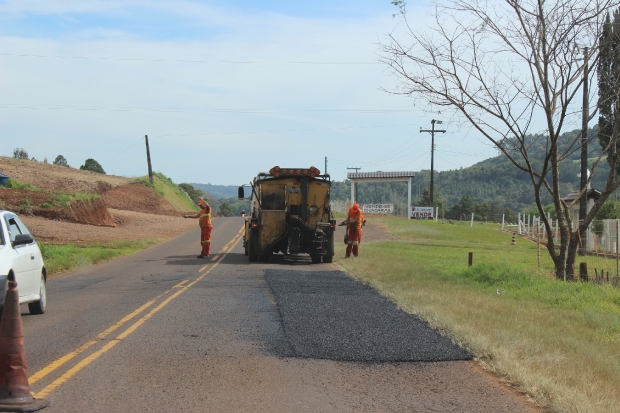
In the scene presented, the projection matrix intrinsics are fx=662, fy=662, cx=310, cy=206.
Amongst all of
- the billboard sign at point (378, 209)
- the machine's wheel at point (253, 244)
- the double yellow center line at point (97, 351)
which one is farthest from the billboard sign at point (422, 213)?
the double yellow center line at point (97, 351)

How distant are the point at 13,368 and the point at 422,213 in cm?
6482

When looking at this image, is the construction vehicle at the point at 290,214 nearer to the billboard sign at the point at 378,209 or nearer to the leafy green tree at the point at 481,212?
the billboard sign at the point at 378,209

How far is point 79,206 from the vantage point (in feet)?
133

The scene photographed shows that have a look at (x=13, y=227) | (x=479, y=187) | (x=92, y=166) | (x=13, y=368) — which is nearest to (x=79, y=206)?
(x=13, y=227)

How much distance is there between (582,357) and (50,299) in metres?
9.94

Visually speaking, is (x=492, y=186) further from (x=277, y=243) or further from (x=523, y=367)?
(x=523, y=367)

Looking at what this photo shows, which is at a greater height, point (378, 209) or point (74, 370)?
point (378, 209)

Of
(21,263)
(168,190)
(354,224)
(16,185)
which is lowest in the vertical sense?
(21,263)

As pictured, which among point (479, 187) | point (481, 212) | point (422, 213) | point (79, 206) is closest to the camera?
point (79, 206)

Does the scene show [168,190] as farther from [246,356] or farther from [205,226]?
[246,356]

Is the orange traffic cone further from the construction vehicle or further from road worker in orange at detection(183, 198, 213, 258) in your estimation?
road worker in orange at detection(183, 198, 213, 258)

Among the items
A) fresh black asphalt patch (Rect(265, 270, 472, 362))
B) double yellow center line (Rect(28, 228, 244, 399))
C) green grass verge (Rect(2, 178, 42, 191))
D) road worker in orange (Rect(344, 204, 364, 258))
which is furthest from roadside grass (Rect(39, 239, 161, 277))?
green grass verge (Rect(2, 178, 42, 191))

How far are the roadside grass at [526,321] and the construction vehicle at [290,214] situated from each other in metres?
1.36

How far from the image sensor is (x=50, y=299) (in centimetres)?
1332
